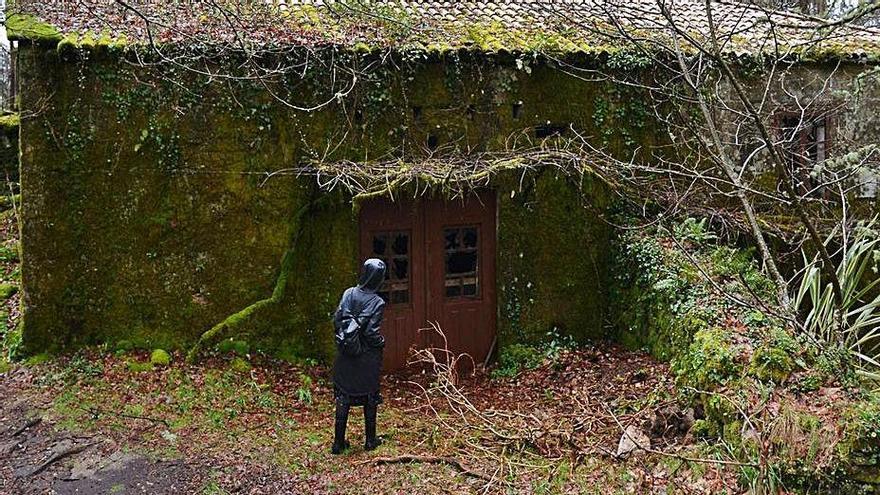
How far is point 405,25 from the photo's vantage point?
8609 millimetres

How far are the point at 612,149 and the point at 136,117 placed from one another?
595cm

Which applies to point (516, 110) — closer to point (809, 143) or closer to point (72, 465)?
point (809, 143)

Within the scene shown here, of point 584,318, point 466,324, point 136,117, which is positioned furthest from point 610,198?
point 136,117

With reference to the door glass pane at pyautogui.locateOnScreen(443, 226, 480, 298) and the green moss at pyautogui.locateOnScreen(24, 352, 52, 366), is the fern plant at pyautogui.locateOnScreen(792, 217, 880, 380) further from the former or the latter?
the green moss at pyautogui.locateOnScreen(24, 352, 52, 366)

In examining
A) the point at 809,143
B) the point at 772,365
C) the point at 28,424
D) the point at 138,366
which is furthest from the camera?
the point at 809,143

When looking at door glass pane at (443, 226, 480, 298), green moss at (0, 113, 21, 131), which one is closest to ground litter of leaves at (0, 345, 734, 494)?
door glass pane at (443, 226, 480, 298)

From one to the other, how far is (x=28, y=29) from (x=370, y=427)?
18.6 feet

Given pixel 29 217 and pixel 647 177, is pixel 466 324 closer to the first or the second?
pixel 647 177

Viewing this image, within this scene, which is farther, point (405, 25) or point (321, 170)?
point (405, 25)

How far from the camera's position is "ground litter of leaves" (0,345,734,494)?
5.49 m

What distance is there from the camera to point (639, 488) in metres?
5.25

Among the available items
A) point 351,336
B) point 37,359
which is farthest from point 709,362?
point 37,359

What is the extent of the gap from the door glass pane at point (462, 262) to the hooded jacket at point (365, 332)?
Answer: 3.00m

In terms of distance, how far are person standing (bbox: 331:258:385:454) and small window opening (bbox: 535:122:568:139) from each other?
3910 millimetres
